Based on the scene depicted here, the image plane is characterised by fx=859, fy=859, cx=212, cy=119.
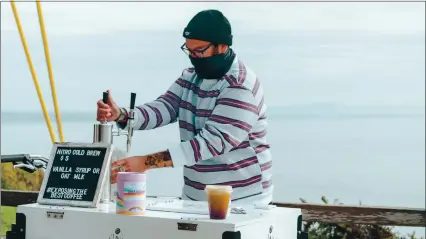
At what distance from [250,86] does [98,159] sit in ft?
2.18

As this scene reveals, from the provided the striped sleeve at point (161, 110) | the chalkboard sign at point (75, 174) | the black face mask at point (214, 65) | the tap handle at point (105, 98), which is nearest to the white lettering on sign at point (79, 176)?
the chalkboard sign at point (75, 174)

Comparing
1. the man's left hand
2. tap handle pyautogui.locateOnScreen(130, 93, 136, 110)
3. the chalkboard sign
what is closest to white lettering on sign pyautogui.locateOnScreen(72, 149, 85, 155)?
the chalkboard sign

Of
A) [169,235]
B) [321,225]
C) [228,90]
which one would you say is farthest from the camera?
[321,225]

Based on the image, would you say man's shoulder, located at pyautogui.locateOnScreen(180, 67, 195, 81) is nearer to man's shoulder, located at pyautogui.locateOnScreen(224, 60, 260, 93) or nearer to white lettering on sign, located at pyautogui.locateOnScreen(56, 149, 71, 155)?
man's shoulder, located at pyautogui.locateOnScreen(224, 60, 260, 93)

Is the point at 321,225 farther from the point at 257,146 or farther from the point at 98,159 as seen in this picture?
the point at 98,159

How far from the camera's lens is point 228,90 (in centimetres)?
331

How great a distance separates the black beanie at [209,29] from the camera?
3.36 m

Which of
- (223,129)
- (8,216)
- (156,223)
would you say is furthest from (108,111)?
(8,216)

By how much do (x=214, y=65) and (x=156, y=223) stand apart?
0.81 meters

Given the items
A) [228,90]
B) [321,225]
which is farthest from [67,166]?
[321,225]

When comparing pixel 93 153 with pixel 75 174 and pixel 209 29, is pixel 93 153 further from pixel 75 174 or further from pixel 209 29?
pixel 209 29

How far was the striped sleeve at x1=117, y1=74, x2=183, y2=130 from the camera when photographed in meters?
3.63

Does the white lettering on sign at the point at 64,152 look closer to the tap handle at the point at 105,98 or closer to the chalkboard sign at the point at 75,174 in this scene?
the chalkboard sign at the point at 75,174

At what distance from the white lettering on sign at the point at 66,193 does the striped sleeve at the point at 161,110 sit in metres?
0.57
